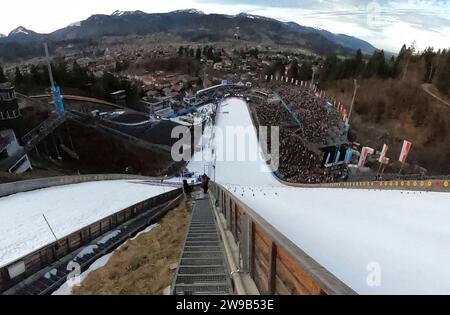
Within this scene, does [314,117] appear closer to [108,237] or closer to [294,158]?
[294,158]

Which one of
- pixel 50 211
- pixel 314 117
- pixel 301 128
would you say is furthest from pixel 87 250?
pixel 314 117

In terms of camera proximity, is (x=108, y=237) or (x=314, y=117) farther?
(x=314, y=117)

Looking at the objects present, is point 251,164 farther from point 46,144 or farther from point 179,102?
point 179,102

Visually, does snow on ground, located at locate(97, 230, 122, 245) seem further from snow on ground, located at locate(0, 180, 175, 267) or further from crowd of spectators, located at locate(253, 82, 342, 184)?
crowd of spectators, located at locate(253, 82, 342, 184)

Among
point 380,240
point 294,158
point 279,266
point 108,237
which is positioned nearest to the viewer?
point 279,266

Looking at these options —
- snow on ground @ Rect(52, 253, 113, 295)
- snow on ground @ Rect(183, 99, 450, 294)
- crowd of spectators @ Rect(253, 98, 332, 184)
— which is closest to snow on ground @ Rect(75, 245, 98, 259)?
snow on ground @ Rect(52, 253, 113, 295)
